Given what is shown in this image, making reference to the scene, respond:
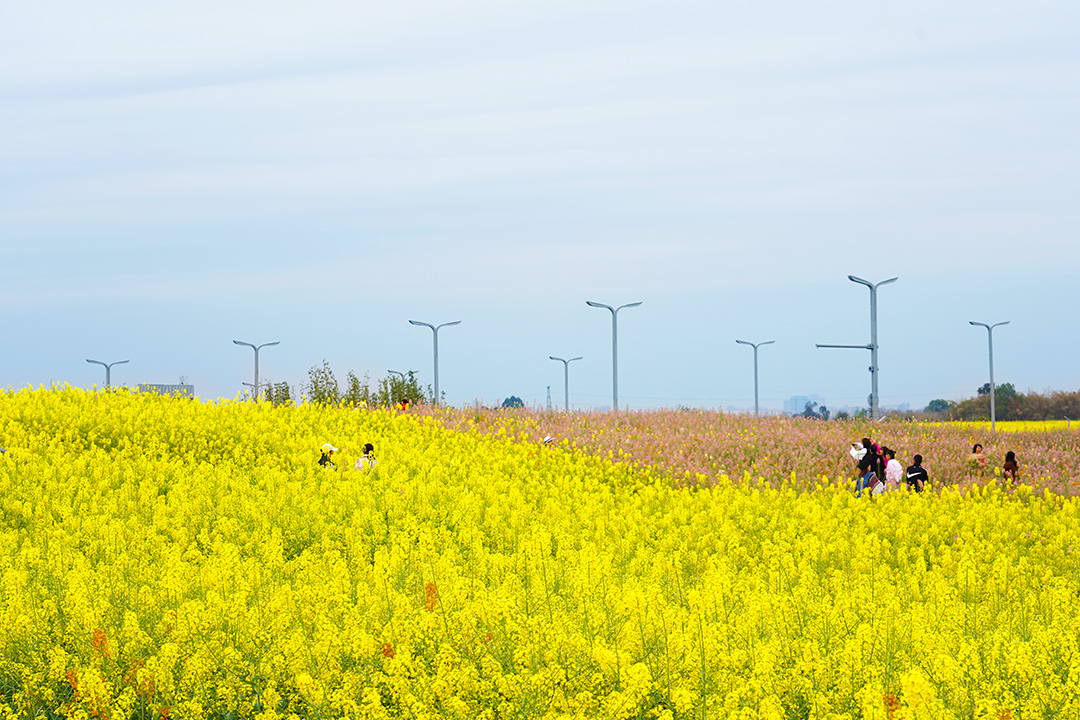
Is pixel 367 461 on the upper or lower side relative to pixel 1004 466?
upper

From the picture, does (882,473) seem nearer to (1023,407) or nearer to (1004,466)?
(1004,466)

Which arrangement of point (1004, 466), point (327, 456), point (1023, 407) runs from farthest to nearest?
point (1023, 407) → point (1004, 466) → point (327, 456)

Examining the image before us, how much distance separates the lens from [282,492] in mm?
13906

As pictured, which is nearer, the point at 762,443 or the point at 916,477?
the point at 916,477

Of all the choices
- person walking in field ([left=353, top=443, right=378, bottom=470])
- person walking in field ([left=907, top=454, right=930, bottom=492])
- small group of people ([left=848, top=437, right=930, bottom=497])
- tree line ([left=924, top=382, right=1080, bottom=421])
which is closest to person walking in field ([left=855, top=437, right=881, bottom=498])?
small group of people ([left=848, top=437, right=930, bottom=497])

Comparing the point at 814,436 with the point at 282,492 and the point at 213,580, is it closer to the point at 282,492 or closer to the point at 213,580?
the point at 282,492

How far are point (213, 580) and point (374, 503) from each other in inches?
246

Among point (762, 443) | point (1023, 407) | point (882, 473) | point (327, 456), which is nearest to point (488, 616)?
point (327, 456)

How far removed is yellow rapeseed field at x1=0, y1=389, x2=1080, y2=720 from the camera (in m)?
5.68

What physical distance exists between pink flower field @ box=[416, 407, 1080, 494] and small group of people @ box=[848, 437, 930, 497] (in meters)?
0.62

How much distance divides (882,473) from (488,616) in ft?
57.1

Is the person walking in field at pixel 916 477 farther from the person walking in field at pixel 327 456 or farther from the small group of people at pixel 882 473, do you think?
the person walking in field at pixel 327 456

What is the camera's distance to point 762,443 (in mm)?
25750

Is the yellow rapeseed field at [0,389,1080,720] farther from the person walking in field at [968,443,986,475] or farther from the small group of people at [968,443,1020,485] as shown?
the person walking in field at [968,443,986,475]
